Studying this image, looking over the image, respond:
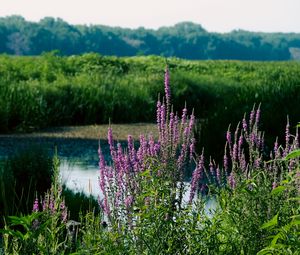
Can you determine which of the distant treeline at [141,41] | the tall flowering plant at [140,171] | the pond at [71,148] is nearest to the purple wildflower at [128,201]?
the tall flowering plant at [140,171]

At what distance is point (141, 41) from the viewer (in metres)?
124

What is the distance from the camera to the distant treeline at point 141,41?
99.9 metres

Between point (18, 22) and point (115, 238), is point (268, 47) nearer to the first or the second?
point (18, 22)


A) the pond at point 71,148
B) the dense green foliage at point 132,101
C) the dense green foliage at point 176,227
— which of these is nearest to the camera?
the dense green foliage at point 176,227

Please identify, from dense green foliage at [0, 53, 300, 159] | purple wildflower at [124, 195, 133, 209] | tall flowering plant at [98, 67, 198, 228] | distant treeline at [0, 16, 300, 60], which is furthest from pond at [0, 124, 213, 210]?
distant treeline at [0, 16, 300, 60]

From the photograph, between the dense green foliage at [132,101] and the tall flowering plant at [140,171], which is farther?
the dense green foliage at [132,101]

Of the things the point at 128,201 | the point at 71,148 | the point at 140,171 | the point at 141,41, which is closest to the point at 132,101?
the point at 71,148

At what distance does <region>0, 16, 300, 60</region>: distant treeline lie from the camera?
328 feet

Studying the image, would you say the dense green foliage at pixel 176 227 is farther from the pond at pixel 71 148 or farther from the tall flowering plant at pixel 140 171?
the pond at pixel 71 148

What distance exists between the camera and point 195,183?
4609mm

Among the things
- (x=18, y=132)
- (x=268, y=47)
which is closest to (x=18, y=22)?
(x=268, y=47)

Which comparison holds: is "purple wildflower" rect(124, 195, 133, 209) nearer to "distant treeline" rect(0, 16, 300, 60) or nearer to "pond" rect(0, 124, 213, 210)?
"pond" rect(0, 124, 213, 210)

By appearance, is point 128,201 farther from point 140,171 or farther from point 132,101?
point 132,101

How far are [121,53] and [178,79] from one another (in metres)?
93.9
